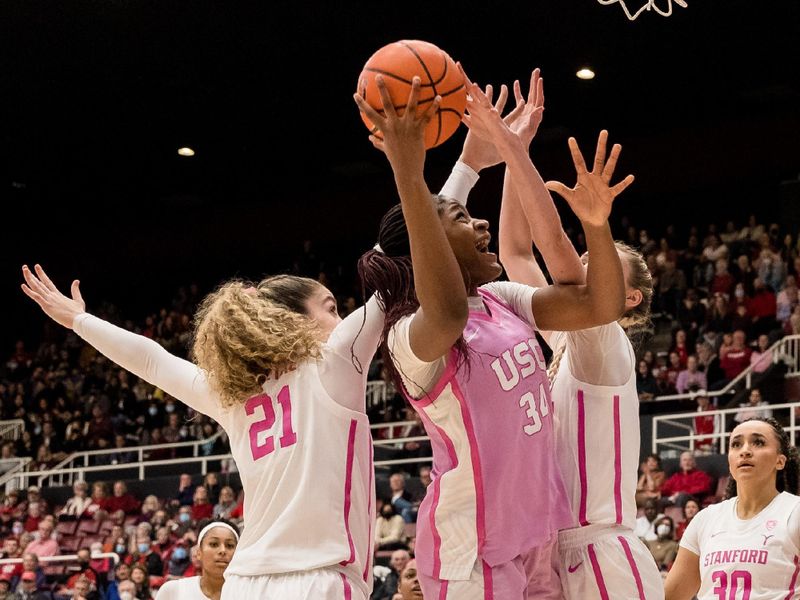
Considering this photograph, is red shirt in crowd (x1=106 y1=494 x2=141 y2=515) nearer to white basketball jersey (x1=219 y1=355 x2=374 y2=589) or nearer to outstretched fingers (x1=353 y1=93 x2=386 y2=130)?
white basketball jersey (x1=219 y1=355 x2=374 y2=589)

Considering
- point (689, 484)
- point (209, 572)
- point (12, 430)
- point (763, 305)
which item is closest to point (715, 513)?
point (209, 572)

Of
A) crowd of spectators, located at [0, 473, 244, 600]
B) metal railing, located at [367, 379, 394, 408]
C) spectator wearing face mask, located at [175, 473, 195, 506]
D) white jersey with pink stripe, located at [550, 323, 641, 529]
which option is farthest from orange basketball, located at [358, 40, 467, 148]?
metal railing, located at [367, 379, 394, 408]

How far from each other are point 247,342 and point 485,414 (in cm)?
74

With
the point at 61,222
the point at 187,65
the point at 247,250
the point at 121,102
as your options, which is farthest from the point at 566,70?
the point at 61,222

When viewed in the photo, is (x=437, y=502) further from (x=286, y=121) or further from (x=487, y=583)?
(x=286, y=121)

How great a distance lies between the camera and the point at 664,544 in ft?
33.4

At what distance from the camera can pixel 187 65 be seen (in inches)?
656

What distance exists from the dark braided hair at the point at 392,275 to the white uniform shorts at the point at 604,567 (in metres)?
0.65

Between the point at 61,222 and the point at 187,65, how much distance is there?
885cm

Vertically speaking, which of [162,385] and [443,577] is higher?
[162,385]

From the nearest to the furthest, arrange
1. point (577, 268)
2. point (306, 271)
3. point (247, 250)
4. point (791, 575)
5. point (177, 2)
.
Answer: point (577, 268)
point (791, 575)
point (177, 2)
point (306, 271)
point (247, 250)

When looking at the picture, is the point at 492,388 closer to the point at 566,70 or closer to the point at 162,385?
the point at 162,385

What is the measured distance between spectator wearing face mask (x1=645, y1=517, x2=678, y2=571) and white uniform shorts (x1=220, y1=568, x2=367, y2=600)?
7.14 meters

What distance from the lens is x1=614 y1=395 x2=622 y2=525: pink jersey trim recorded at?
134 inches
